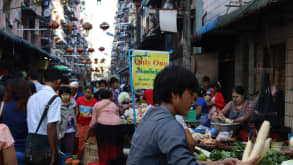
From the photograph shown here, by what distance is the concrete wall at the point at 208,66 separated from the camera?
1330 centimetres

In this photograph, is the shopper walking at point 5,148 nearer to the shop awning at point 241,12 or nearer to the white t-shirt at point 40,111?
the white t-shirt at point 40,111

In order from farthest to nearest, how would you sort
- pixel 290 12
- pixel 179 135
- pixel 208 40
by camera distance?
pixel 208 40, pixel 290 12, pixel 179 135

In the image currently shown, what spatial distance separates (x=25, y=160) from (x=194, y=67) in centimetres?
1138

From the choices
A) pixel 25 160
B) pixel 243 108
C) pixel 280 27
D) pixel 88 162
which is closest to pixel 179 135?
→ pixel 25 160

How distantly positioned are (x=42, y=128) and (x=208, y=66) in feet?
35.3

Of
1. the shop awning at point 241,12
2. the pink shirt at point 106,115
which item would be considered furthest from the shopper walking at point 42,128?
the shop awning at point 241,12

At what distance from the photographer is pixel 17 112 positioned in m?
4.16

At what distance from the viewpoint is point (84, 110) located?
7.73m

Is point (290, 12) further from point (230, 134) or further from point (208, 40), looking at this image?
point (208, 40)

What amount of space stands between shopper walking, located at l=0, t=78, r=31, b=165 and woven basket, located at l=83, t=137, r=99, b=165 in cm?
284

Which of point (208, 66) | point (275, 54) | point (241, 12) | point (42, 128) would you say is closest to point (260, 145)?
point (42, 128)

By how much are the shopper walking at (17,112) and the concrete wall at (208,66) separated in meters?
10.1

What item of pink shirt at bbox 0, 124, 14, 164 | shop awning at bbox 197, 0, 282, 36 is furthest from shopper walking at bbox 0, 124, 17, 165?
shop awning at bbox 197, 0, 282, 36

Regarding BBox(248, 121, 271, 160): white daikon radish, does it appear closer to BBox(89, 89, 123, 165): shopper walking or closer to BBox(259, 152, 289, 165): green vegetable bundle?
BBox(259, 152, 289, 165): green vegetable bundle
